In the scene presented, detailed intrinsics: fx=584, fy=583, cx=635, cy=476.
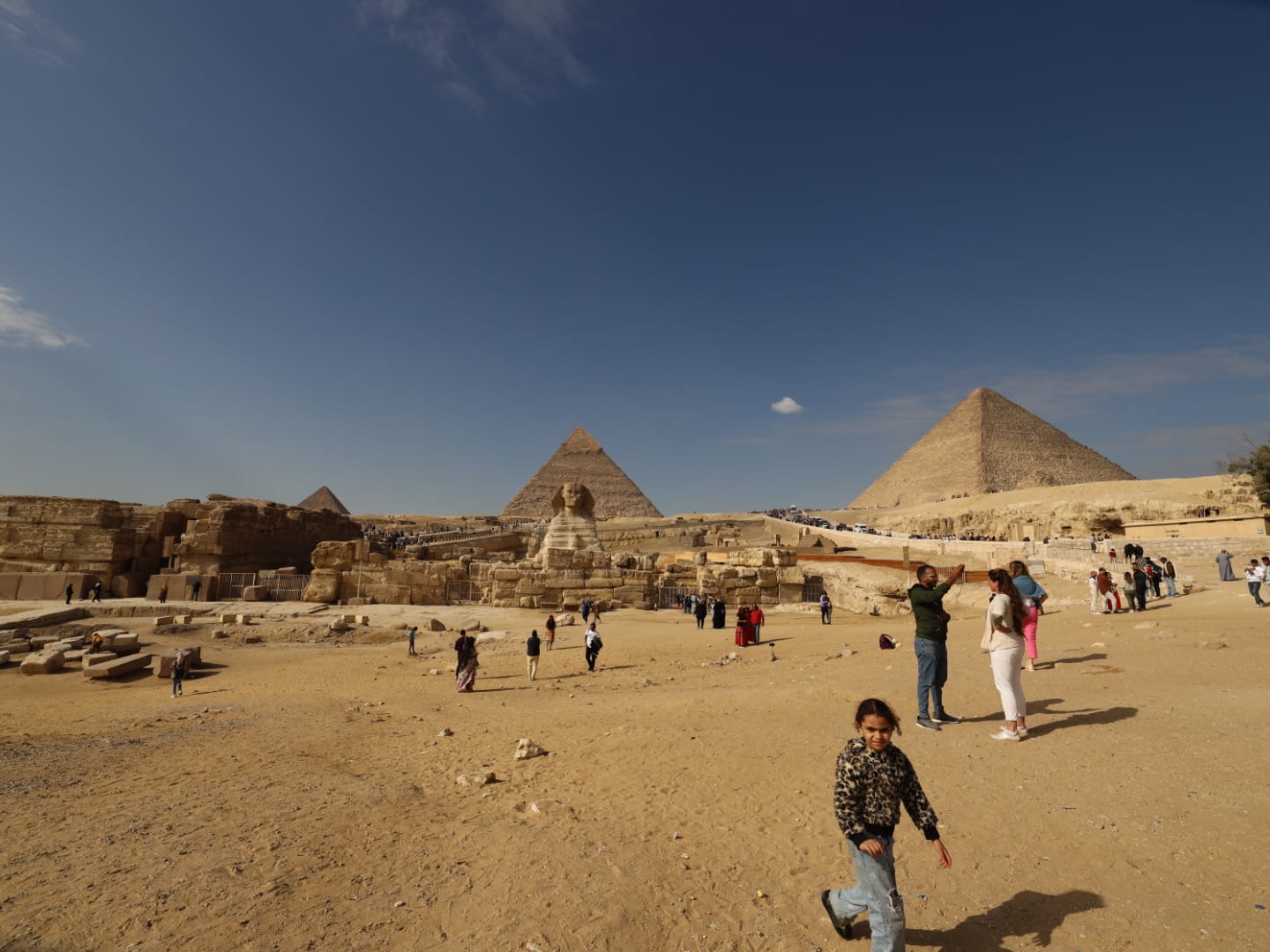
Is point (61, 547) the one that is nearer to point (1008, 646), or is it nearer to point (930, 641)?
point (930, 641)

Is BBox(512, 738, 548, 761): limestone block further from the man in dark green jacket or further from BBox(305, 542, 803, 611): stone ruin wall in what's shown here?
BBox(305, 542, 803, 611): stone ruin wall

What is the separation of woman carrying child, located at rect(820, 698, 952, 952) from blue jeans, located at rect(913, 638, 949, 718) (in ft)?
8.18

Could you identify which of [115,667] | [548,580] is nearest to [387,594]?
[548,580]

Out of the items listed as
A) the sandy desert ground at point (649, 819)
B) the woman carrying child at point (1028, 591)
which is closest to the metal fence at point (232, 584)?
the sandy desert ground at point (649, 819)

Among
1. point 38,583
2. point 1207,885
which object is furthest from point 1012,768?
point 38,583

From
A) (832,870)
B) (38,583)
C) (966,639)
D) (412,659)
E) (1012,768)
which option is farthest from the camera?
→ (38,583)

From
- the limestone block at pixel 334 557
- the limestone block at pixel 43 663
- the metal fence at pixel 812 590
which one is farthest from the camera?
the metal fence at pixel 812 590

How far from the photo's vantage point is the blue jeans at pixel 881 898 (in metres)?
1.87

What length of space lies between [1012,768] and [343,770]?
15.1 feet

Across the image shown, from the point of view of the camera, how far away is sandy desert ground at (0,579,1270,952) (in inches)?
89.4

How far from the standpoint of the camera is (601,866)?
2760 mm

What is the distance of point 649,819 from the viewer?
10.8 ft

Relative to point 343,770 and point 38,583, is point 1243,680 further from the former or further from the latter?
point 38,583

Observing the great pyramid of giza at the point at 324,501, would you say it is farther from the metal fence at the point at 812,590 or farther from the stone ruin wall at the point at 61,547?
the metal fence at the point at 812,590
